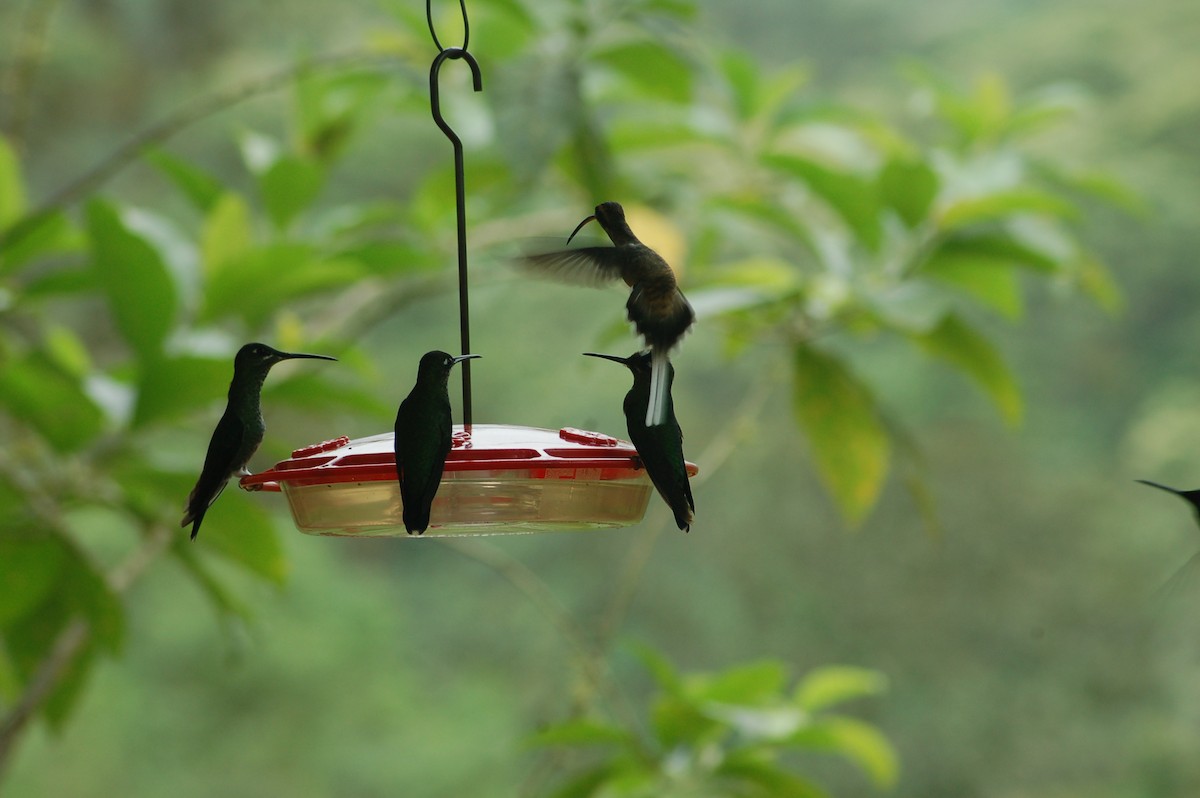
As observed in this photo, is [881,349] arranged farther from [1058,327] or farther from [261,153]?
[261,153]

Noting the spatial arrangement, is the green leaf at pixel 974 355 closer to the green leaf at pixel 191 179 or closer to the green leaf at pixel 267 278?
the green leaf at pixel 267 278

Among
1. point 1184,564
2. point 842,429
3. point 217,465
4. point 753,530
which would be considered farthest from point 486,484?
point 753,530

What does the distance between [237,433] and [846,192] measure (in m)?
1.39

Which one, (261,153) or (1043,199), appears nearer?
(1043,199)

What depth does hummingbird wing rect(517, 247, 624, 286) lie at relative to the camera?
106 cm

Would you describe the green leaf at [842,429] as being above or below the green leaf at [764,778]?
above

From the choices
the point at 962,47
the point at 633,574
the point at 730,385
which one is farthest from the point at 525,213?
the point at 962,47

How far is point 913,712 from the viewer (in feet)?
20.6

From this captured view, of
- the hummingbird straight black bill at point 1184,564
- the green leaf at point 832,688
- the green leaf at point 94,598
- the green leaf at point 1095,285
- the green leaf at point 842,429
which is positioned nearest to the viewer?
the hummingbird straight black bill at point 1184,564

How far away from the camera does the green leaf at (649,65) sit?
6.99ft

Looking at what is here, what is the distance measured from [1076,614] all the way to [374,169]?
14.0 ft

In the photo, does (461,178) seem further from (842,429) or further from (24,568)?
(842,429)

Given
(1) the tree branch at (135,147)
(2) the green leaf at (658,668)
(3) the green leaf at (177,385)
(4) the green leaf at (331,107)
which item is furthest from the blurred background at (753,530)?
(3) the green leaf at (177,385)

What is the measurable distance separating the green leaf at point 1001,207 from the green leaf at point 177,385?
124 cm
